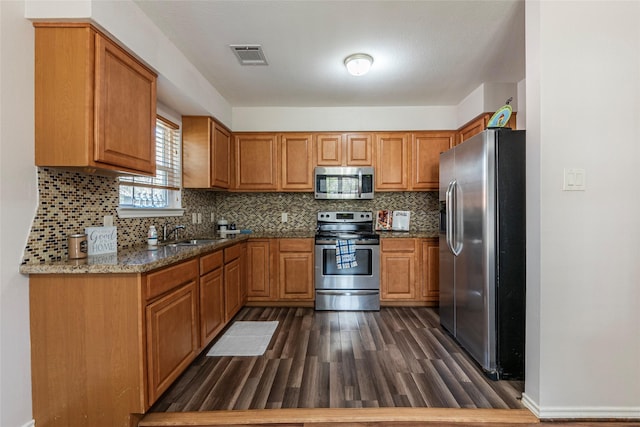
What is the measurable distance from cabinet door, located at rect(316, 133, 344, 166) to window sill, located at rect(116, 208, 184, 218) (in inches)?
71.3

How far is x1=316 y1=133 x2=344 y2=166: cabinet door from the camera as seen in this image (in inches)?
150

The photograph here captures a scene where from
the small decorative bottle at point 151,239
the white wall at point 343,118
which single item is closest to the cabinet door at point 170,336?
the small decorative bottle at point 151,239

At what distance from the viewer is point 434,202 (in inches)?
159

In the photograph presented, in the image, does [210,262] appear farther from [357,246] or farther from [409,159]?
[409,159]

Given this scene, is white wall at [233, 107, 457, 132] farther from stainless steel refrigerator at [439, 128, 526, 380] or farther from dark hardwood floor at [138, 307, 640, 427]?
dark hardwood floor at [138, 307, 640, 427]

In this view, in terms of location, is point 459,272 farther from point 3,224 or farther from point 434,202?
point 3,224

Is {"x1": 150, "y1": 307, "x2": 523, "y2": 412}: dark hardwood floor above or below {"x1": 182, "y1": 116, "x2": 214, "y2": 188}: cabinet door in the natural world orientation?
below

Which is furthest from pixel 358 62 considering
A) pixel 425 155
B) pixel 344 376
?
pixel 344 376

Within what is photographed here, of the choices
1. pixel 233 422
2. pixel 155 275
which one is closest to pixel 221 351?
pixel 233 422

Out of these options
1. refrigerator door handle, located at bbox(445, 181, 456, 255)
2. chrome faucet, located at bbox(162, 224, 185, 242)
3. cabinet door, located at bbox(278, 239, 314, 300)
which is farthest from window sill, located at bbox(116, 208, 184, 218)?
refrigerator door handle, located at bbox(445, 181, 456, 255)

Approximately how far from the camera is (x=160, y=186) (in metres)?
A: 2.83

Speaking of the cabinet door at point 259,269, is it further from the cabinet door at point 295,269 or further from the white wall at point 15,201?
the white wall at point 15,201

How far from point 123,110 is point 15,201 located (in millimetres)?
745

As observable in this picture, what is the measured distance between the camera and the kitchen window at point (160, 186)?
240cm
